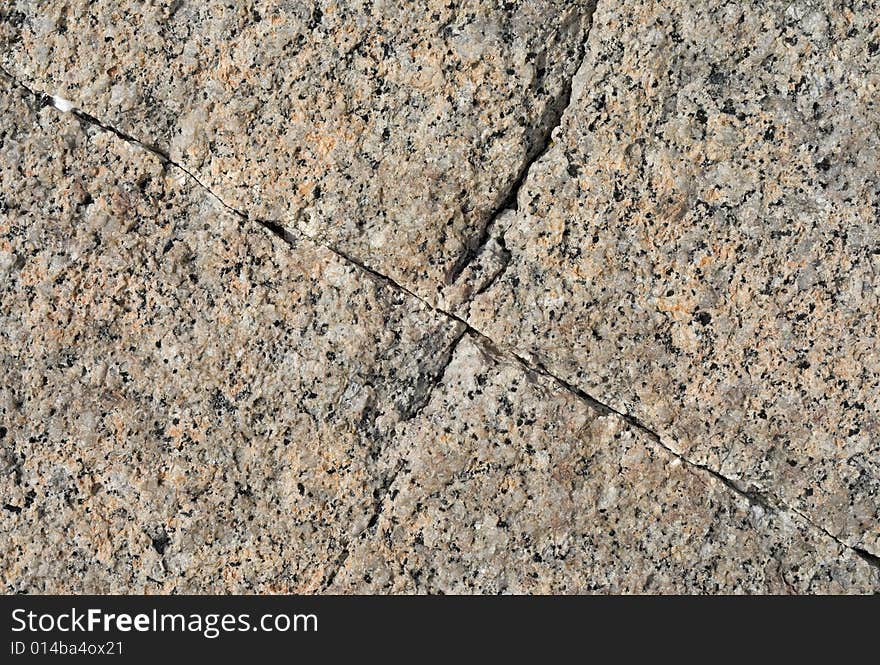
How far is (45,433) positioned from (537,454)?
884mm

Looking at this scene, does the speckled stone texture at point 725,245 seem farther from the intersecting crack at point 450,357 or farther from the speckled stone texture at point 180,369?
the speckled stone texture at point 180,369

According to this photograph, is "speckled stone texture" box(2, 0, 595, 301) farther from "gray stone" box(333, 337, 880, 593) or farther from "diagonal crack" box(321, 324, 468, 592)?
"gray stone" box(333, 337, 880, 593)

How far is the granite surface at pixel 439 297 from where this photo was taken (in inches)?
51.5

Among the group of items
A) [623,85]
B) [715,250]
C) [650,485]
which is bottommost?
[650,485]

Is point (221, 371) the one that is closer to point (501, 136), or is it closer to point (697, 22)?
point (501, 136)

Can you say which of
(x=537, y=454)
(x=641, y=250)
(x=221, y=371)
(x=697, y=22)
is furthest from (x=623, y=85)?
(x=221, y=371)

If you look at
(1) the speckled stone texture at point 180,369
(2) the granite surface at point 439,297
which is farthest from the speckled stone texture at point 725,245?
(1) the speckled stone texture at point 180,369

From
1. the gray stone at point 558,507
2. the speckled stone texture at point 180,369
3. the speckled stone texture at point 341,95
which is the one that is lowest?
the gray stone at point 558,507

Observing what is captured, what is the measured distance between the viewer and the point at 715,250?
51.7 inches

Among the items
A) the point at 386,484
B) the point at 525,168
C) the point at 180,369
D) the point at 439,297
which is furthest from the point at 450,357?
the point at 180,369

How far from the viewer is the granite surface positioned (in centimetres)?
131

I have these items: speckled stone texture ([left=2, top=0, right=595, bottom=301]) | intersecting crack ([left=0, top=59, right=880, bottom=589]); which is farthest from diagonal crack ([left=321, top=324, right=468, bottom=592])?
speckled stone texture ([left=2, top=0, right=595, bottom=301])

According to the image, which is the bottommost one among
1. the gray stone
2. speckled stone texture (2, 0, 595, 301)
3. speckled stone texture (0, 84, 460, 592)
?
the gray stone

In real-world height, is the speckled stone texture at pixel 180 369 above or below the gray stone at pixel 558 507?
above
